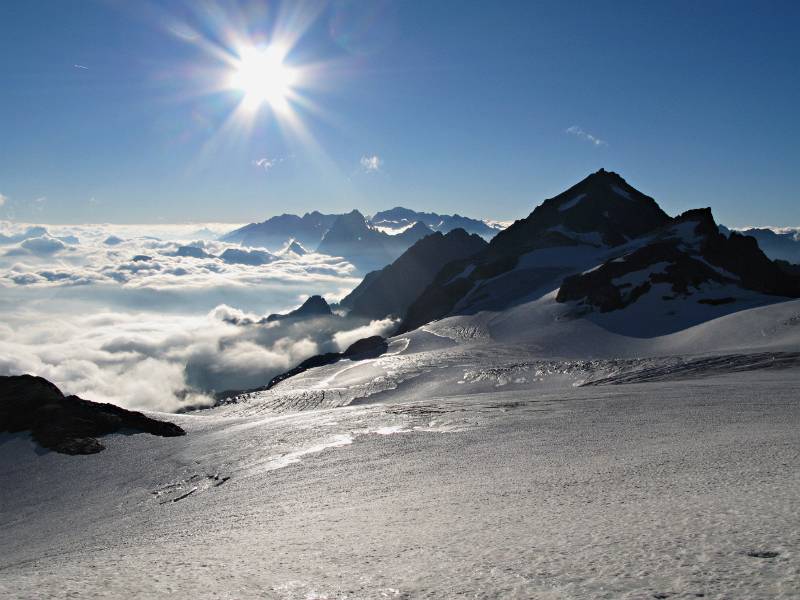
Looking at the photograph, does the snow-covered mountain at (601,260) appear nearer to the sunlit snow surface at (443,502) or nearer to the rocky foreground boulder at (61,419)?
the sunlit snow surface at (443,502)

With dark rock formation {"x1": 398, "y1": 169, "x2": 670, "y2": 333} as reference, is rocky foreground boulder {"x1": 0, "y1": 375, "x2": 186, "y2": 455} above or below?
below

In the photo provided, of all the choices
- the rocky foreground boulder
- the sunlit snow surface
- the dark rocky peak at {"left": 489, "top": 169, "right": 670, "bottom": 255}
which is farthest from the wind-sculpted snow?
the dark rocky peak at {"left": 489, "top": 169, "right": 670, "bottom": 255}

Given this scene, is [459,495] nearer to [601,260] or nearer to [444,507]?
[444,507]

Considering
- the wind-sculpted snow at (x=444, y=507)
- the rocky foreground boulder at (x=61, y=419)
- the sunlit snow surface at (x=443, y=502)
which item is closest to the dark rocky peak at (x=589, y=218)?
the sunlit snow surface at (x=443, y=502)

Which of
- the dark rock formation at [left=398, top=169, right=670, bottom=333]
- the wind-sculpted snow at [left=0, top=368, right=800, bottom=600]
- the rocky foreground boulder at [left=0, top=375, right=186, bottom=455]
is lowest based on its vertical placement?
the wind-sculpted snow at [left=0, top=368, right=800, bottom=600]

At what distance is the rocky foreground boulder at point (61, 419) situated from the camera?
29250 mm

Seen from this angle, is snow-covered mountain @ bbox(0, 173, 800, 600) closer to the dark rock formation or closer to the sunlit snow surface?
the sunlit snow surface

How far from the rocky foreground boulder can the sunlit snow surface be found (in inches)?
41.9

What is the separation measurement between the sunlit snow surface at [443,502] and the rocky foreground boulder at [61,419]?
1065mm

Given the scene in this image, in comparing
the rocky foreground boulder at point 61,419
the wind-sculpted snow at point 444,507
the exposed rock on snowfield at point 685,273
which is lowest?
the wind-sculpted snow at point 444,507

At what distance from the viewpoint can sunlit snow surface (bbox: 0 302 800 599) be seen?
23.5ft

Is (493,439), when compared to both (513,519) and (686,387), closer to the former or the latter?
(513,519)

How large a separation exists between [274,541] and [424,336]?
245 ft

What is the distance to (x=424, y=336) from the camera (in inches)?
3344
